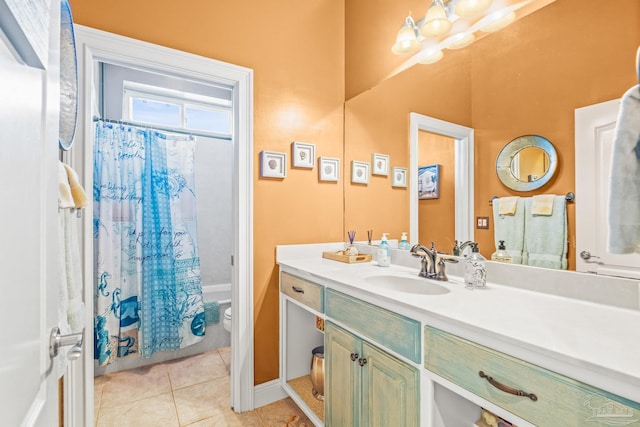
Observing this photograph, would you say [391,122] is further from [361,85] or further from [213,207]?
[213,207]

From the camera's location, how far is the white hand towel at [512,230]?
1316 mm

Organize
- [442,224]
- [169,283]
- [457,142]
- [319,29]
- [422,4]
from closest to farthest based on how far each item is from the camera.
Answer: [457,142]
[442,224]
[422,4]
[319,29]
[169,283]

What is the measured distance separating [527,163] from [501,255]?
1.32 feet

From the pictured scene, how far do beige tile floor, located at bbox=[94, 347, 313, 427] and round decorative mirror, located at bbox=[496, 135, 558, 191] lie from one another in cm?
166

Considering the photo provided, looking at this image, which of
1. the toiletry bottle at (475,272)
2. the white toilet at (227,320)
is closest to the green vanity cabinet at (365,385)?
the toiletry bottle at (475,272)

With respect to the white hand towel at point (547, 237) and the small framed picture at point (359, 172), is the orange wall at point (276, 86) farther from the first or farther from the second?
the white hand towel at point (547, 237)

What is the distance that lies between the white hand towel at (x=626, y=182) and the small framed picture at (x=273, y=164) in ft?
5.54

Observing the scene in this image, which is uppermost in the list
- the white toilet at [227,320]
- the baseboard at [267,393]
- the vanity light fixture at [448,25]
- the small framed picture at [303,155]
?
the vanity light fixture at [448,25]

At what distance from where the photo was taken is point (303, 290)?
1.75m

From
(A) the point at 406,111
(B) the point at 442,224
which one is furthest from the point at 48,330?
(A) the point at 406,111

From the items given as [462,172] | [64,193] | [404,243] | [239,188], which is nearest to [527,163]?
[462,172]

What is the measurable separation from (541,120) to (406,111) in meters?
0.80

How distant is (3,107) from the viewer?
43 cm

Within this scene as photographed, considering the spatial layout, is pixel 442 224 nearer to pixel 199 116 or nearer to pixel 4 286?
pixel 4 286
